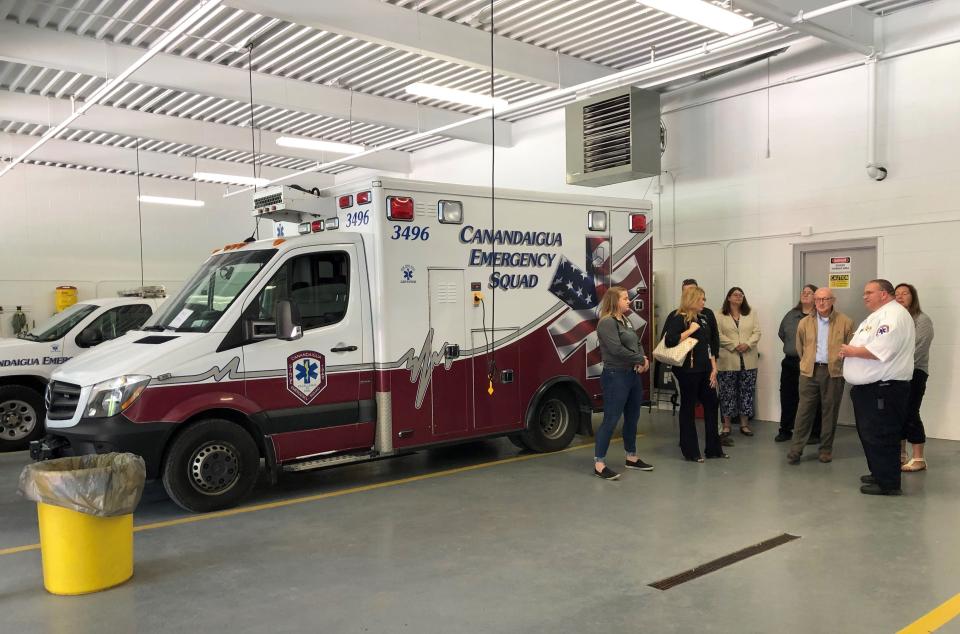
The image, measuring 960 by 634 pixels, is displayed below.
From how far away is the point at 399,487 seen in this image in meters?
6.43

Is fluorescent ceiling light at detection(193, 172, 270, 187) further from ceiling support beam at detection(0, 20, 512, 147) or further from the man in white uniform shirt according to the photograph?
the man in white uniform shirt

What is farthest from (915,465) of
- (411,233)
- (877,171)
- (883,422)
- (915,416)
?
(411,233)

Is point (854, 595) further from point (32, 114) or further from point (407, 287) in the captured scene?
point (32, 114)

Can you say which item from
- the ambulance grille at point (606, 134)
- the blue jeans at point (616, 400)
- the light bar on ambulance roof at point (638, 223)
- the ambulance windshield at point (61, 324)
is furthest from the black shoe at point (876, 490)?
the ambulance windshield at point (61, 324)

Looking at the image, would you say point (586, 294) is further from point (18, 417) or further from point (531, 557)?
point (18, 417)

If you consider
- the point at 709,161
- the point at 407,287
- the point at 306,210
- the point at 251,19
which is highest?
the point at 251,19

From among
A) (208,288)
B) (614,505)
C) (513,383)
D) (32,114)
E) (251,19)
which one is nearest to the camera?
(614,505)

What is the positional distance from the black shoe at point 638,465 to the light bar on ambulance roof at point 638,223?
260 cm

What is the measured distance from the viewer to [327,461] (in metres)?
6.15

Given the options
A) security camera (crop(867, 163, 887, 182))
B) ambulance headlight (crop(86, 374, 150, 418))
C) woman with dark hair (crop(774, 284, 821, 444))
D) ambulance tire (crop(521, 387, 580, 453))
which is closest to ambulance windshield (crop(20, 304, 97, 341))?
ambulance headlight (crop(86, 374, 150, 418))

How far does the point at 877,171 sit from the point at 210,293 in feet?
23.0

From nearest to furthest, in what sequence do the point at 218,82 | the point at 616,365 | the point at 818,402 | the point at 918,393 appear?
the point at 616,365, the point at 918,393, the point at 818,402, the point at 218,82

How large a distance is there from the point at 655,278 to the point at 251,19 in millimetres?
6201

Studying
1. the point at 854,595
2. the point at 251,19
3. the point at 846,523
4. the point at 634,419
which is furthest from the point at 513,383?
the point at 251,19
